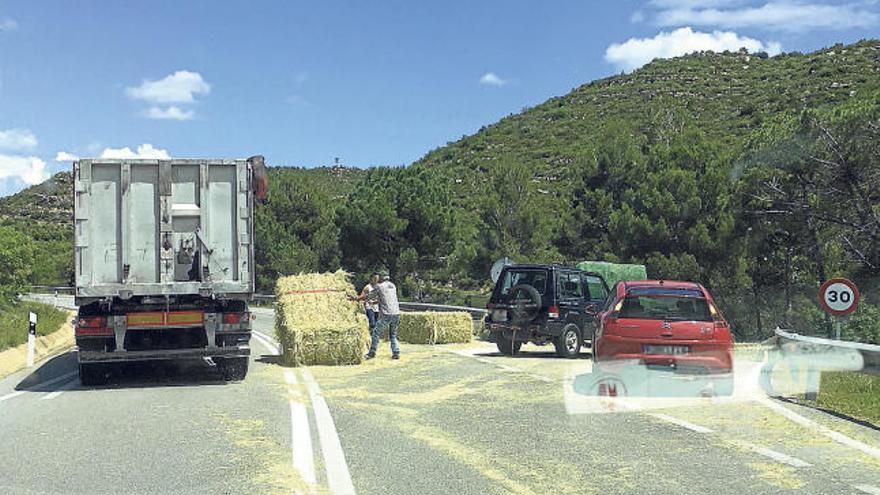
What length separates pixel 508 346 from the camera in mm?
18125

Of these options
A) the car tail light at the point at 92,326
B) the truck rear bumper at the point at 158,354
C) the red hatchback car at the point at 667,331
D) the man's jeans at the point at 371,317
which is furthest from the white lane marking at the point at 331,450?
the man's jeans at the point at 371,317

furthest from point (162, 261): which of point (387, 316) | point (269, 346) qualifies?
point (269, 346)

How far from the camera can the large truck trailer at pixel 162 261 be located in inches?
502

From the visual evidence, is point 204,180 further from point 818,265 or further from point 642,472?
point 818,265

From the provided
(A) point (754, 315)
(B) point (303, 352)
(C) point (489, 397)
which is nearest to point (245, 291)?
(B) point (303, 352)

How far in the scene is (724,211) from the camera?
31.0 m

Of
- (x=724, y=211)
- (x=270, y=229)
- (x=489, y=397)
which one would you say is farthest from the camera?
(x=270, y=229)

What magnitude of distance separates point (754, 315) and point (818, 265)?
3537 mm

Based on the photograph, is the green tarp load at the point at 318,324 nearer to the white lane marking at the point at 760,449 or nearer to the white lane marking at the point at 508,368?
the white lane marking at the point at 508,368

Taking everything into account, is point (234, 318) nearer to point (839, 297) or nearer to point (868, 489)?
point (839, 297)

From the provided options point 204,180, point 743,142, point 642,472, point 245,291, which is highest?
point 743,142

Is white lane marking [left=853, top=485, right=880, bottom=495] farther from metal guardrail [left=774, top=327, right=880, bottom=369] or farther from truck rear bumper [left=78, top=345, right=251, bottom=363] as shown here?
truck rear bumper [left=78, top=345, right=251, bottom=363]

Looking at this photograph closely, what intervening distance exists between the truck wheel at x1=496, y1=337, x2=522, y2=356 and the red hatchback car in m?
5.81

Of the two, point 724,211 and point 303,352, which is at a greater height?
point 724,211
